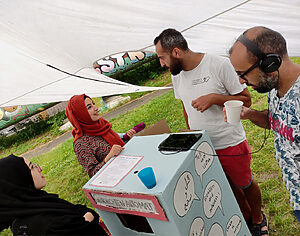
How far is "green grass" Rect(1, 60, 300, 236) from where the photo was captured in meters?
2.47

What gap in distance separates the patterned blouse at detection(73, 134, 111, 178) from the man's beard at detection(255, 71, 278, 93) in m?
1.43

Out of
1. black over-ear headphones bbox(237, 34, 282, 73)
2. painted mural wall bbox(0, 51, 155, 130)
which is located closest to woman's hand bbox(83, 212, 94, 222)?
black over-ear headphones bbox(237, 34, 282, 73)

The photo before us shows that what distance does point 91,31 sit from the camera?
119 inches

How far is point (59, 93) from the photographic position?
3854mm

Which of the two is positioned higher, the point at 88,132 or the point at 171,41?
the point at 171,41

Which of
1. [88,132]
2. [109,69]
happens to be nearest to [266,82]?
[88,132]

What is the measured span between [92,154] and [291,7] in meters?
2.15

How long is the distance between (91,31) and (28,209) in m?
2.31

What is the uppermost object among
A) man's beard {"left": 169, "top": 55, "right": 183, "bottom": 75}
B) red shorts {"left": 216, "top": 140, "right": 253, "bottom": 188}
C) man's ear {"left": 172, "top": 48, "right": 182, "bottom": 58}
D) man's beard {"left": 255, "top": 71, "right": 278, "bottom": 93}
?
man's ear {"left": 172, "top": 48, "right": 182, "bottom": 58}

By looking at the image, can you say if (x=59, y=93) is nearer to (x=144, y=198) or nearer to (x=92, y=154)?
(x=92, y=154)

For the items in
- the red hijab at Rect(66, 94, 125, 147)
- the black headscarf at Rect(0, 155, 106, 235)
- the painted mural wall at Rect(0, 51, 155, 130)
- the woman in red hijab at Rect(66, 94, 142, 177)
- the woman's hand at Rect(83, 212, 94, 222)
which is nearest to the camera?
the black headscarf at Rect(0, 155, 106, 235)

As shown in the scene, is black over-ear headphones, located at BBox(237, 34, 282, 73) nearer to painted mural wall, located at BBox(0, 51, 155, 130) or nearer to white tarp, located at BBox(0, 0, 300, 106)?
white tarp, located at BBox(0, 0, 300, 106)

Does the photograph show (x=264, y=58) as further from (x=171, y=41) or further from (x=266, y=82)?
(x=171, y=41)

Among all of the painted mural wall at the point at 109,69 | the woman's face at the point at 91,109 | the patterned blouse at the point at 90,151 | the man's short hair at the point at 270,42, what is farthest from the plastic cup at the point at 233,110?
the painted mural wall at the point at 109,69
